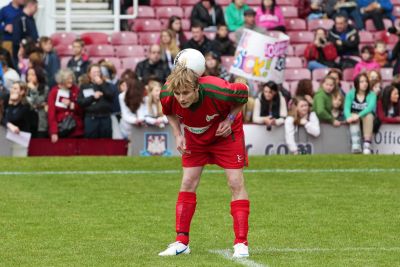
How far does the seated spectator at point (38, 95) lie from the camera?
21078 mm

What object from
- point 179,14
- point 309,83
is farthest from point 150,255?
point 179,14

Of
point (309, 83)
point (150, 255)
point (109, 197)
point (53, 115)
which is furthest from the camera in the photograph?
point (309, 83)

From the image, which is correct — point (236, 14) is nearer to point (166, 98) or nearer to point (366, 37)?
point (366, 37)

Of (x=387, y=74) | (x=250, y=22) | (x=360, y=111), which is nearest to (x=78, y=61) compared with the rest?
(x=250, y=22)

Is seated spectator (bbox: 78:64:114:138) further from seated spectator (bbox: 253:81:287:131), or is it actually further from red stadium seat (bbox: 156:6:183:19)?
red stadium seat (bbox: 156:6:183:19)

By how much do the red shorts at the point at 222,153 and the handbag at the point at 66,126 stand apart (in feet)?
33.9

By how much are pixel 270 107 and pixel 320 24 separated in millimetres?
5985

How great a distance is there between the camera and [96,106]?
21078mm

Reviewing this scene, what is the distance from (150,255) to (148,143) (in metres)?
10.4

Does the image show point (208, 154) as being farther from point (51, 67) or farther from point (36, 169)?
point (51, 67)

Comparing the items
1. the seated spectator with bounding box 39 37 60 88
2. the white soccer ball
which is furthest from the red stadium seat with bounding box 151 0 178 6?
the white soccer ball

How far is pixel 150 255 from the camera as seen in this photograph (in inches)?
414

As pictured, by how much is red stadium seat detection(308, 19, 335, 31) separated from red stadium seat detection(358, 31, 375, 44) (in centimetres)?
64

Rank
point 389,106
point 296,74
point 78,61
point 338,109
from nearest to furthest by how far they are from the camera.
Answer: point 389,106 → point 338,109 → point 78,61 → point 296,74
